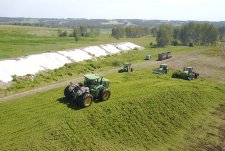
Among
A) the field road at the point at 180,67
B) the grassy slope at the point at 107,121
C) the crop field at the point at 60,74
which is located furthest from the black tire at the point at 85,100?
the crop field at the point at 60,74

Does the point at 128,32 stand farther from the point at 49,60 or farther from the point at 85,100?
the point at 85,100

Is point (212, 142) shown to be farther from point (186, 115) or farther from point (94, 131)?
point (94, 131)

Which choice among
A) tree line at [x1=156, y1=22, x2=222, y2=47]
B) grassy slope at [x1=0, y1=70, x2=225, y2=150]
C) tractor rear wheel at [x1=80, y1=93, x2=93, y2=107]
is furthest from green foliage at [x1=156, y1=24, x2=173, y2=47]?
tractor rear wheel at [x1=80, y1=93, x2=93, y2=107]

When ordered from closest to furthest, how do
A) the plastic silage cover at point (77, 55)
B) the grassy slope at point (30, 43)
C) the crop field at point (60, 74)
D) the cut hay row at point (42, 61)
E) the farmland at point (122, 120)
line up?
the farmland at point (122, 120) < the crop field at point (60, 74) < the cut hay row at point (42, 61) < the plastic silage cover at point (77, 55) < the grassy slope at point (30, 43)

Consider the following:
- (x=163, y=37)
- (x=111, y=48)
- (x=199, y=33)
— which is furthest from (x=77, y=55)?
(x=199, y=33)

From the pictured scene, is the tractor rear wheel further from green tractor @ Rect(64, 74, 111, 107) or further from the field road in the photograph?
the field road

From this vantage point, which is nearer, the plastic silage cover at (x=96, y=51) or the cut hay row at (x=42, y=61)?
the cut hay row at (x=42, y=61)

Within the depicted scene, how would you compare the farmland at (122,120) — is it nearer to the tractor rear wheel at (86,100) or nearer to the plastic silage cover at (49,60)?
the tractor rear wheel at (86,100)

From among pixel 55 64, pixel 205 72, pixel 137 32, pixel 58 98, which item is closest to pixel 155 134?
pixel 58 98
